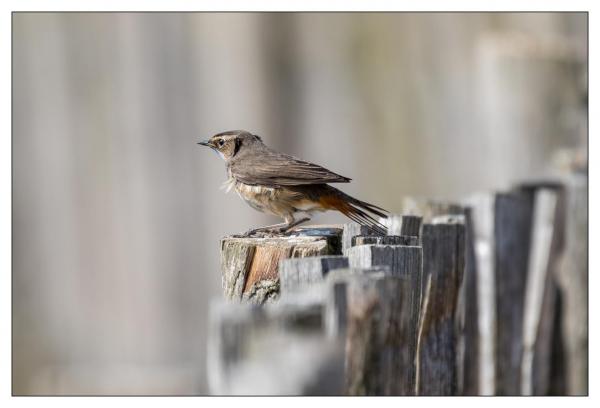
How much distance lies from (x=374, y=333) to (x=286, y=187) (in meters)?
2.83

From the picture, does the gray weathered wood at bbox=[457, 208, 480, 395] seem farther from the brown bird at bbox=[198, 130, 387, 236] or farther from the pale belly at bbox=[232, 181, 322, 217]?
the pale belly at bbox=[232, 181, 322, 217]

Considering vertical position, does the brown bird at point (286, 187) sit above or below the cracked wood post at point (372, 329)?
above

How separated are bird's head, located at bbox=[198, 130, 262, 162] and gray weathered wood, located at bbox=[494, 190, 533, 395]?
1613 mm

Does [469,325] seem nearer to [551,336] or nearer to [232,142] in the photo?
[551,336]

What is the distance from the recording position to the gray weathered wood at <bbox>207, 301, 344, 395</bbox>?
215 centimetres

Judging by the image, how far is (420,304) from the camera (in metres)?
3.70

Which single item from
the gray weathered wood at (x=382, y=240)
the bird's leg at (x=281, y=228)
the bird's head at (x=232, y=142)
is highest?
the bird's head at (x=232, y=142)

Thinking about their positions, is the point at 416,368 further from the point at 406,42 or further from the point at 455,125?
the point at 406,42

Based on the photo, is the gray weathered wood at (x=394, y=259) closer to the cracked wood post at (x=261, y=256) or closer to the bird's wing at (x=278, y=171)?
the cracked wood post at (x=261, y=256)

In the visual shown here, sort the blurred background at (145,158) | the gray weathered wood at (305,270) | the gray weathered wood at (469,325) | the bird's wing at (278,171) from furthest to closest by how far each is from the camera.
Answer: the blurred background at (145,158) < the bird's wing at (278,171) < the gray weathered wood at (469,325) < the gray weathered wood at (305,270)

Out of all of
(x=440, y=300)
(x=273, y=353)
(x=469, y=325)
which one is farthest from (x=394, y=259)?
(x=469, y=325)

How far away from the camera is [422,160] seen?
11.2 meters

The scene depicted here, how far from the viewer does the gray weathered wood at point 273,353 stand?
215 cm

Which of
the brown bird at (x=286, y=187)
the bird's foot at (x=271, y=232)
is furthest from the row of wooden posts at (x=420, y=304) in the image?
the brown bird at (x=286, y=187)
